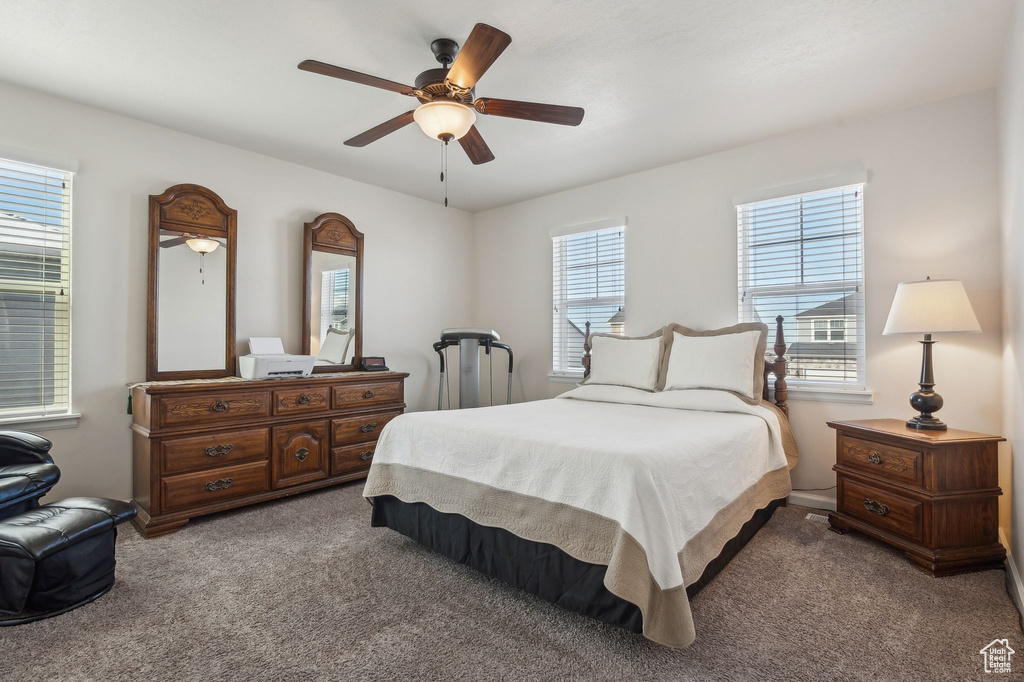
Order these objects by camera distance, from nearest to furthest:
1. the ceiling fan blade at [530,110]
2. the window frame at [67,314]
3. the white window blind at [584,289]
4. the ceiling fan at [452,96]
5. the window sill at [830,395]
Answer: the ceiling fan at [452,96] → the ceiling fan blade at [530,110] → the window frame at [67,314] → the window sill at [830,395] → the white window blind at [584,289]

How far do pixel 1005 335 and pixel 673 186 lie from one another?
92.1 inches

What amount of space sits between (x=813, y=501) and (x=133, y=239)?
4.97 m

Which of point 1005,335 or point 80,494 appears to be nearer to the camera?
point 1005,335

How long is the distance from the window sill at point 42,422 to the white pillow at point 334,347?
162 cm

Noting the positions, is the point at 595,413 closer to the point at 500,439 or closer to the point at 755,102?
the point at 500,439

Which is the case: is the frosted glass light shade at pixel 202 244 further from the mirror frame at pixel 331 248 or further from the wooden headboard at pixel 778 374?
the wooden headboard at pixel 778 374

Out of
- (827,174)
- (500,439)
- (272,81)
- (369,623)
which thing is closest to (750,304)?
(827,174)

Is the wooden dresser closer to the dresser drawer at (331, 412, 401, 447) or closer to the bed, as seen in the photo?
the dresser drawer at (331, 412, 401, 447)

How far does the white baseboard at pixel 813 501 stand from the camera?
3264mm

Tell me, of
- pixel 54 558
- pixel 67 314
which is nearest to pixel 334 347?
pixel 67 314

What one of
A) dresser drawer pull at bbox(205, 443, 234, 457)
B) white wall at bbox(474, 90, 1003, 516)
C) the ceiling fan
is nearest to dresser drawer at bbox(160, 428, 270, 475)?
dresser drawer pull at bbox(205, 443, 234, 457)

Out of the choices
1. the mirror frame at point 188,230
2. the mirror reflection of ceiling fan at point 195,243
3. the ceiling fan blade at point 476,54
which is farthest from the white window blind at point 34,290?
the ceiling fan blade at point 476,54

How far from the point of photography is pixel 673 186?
4.09 m

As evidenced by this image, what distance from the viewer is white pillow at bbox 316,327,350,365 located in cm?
424
